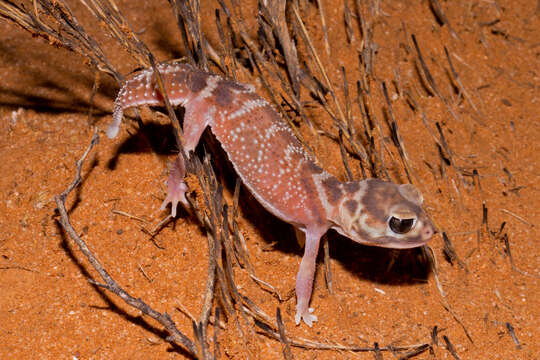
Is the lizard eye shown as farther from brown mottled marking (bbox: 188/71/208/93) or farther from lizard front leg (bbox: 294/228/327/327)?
brown mottled marking (bbox: 188/71/208/93)

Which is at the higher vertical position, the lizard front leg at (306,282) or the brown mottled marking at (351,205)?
the brown mottled marking at (351,205)

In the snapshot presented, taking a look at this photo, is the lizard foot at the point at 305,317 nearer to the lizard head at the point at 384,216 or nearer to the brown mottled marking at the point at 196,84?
the lizard head at the point at 384,216

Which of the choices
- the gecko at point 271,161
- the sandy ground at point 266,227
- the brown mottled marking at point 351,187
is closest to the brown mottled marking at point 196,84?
the gecko at point 271,161

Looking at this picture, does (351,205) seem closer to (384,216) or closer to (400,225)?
(384,216)

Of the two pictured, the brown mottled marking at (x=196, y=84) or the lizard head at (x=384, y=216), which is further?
the brown mottled marking at (x=196, y=84)

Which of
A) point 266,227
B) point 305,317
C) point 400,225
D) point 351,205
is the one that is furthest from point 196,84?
point 305,317

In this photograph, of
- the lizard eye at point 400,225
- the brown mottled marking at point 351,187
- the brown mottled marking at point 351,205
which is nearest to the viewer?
the lizard eye at point 400,225

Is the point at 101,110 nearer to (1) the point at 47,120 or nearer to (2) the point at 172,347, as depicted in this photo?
(1) the point at 47,120

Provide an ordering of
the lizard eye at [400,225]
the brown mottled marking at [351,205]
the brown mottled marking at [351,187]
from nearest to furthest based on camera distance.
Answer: the lizard eye at [400,225]
the brown mottled marking at [351,205]
the brown mottled marking at [351,187]
